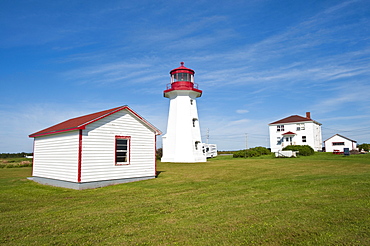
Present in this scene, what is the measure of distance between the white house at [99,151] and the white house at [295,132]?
125ft

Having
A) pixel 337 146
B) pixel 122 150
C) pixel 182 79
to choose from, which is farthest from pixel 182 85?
pixel 337 146

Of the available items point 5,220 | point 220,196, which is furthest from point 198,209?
point 5,220

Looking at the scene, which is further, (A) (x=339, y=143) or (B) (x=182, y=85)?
(A) (x=339, y=143)

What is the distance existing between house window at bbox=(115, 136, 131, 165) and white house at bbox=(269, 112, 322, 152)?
128 ft

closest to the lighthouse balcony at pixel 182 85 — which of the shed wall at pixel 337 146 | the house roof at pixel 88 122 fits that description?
the house roof at pixel 88 122

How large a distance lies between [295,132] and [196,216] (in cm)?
4598

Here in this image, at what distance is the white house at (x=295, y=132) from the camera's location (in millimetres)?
48406

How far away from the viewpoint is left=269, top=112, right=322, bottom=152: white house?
48.4 m

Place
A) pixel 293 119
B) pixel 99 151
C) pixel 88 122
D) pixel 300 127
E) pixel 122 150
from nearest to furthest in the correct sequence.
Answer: pixel 88 122 → pixel 99 151 → pixel 122 150 → pixel 300 127 → pixel 293 119

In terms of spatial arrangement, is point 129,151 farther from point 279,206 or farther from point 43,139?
point 279,206

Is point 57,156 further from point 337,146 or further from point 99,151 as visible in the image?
point 337,146

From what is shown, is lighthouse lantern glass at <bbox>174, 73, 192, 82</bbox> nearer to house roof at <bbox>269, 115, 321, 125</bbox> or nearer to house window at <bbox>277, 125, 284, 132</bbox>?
house roof at <bbox>269, 115, 321, 125</bbox>

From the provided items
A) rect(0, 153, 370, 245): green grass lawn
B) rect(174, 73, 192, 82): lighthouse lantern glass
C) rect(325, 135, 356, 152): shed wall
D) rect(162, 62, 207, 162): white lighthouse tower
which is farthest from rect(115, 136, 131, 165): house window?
rect(325, 135, 356, 152): shed wall

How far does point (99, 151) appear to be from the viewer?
14688 millimetres
